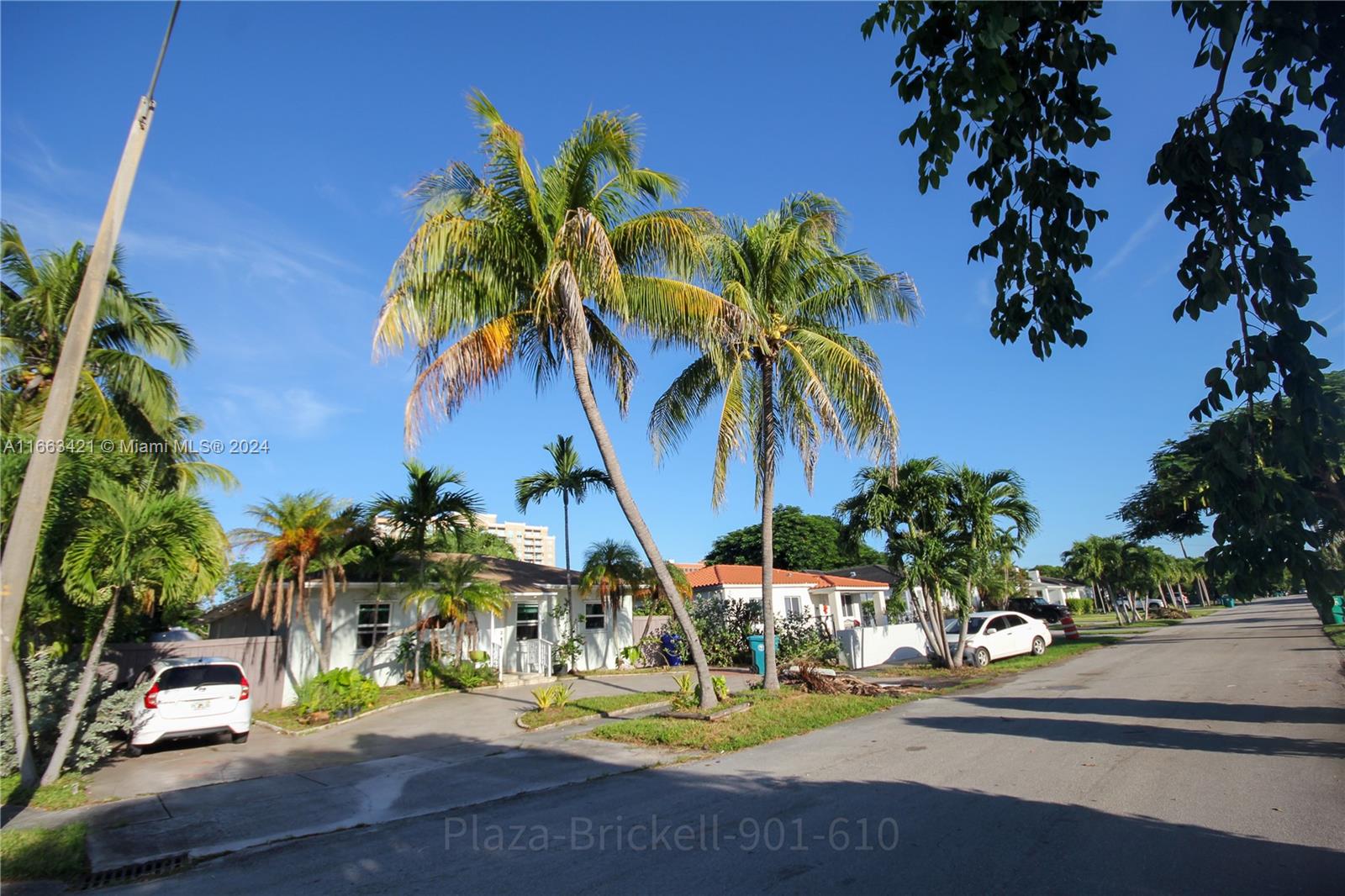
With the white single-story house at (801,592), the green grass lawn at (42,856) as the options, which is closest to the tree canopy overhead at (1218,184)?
the green grass lawn at (42,856)

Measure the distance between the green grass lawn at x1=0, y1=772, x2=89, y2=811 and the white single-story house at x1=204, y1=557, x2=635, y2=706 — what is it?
24.6 ft

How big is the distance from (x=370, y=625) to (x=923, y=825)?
1723cm

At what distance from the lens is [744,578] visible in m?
28.6

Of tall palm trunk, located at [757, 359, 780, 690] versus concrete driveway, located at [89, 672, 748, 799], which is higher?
tall palm trunk, located at [757, 359, 780, 690]

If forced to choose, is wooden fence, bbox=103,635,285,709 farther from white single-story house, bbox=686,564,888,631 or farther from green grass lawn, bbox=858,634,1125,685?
green grass lawn, bbox=858,634,1125,685

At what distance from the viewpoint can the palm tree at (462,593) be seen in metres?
17.5

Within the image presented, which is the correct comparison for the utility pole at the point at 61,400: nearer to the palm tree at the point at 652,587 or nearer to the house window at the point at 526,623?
the palm tree at the point at 652,587

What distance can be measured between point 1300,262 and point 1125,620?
46347 millimetres

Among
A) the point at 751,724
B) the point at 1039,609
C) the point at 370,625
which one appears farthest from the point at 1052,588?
the point at 751,724

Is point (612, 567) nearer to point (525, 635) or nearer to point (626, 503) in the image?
point (525, 635)

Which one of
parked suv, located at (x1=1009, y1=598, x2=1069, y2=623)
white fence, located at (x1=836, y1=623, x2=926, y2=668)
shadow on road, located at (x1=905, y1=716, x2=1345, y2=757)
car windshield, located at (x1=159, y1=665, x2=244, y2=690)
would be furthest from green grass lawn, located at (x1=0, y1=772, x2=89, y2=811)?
parked suv, located at (x1=1009, y1=598, x2=1069, y2=623)

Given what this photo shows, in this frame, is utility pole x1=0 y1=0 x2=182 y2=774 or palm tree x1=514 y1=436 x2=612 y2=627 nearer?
utility pole x1=0 y1=0 x2=182 y2=774

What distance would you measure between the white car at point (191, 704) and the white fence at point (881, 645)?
16731mm

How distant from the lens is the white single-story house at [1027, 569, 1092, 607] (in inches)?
2469
